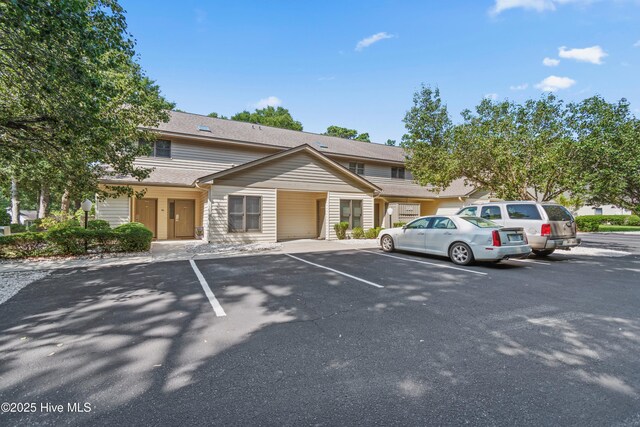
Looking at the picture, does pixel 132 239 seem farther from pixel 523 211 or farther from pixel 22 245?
pixel 523 211

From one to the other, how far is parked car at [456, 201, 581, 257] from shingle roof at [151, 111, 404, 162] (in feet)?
38.4

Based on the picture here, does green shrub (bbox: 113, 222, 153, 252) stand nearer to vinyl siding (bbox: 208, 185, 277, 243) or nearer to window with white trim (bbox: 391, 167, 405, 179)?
vinyl siding (bbox: 208, 185, 277, 243)

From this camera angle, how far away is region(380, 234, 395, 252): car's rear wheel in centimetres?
1105

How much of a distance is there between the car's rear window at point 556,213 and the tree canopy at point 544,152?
2152 millimetres

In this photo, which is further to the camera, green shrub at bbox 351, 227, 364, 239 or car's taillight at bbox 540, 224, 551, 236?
green shrub at bbox 351, 227, 364, 239

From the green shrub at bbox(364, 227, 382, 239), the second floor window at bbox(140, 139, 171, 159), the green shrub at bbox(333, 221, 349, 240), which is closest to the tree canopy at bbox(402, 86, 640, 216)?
the green shrub at bbox(364, 227, 382, 239)

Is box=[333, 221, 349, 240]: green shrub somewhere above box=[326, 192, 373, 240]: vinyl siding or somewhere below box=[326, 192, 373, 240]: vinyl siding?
below

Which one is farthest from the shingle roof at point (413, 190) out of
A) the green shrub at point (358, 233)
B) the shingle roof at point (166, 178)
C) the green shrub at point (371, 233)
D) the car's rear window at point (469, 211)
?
the shingle roof at point (166, 178)

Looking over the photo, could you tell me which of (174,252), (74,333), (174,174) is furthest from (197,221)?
(74,333)

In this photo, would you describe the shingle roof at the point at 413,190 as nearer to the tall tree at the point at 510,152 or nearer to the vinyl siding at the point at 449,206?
the vinyl siding at the point at 449,206

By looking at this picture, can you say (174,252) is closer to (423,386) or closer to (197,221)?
(197,221)

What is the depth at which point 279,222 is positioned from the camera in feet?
55.9

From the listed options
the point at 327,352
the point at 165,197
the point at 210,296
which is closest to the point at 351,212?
the point at 165,197

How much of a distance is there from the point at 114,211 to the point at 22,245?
4.80 m
